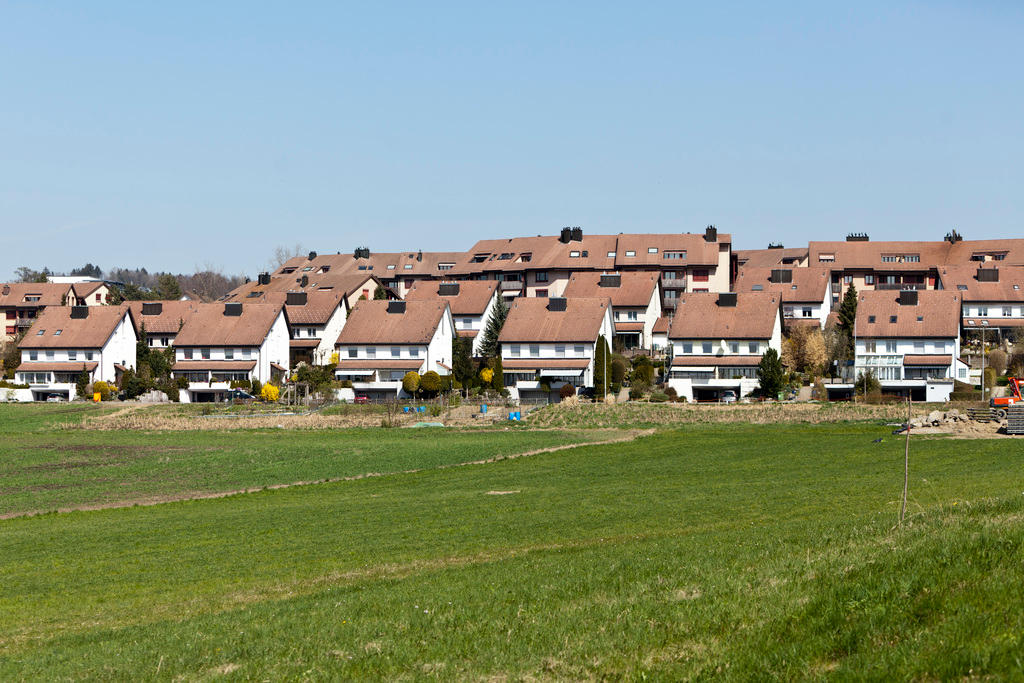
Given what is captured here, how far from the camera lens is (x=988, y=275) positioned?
379 feet

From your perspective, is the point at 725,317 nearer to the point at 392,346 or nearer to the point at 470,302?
the point at 470,302

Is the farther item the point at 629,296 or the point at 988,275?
the point at 629,296

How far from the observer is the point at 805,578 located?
52.5 ft

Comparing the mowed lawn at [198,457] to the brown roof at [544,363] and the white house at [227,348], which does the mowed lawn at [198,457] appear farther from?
the brown roof at [544,363]

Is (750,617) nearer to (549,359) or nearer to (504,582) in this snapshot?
(504,582)

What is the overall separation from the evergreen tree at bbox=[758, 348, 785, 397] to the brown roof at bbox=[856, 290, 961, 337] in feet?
34.9

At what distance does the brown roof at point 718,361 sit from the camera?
97.6 m

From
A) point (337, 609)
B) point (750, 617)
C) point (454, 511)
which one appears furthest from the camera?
point (454, 511)

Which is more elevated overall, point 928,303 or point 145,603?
point 928,303

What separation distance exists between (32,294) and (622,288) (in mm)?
84171

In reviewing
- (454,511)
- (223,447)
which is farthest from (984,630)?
(223,447)

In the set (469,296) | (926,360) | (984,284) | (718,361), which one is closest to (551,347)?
(718,361)

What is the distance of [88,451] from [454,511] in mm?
35226

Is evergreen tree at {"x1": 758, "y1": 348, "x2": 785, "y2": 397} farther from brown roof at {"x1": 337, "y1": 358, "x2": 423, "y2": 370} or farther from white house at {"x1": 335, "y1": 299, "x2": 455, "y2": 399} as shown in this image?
brown roof at {"x1": 337, "y1": 358, "x2": 423, "y2": 370}
